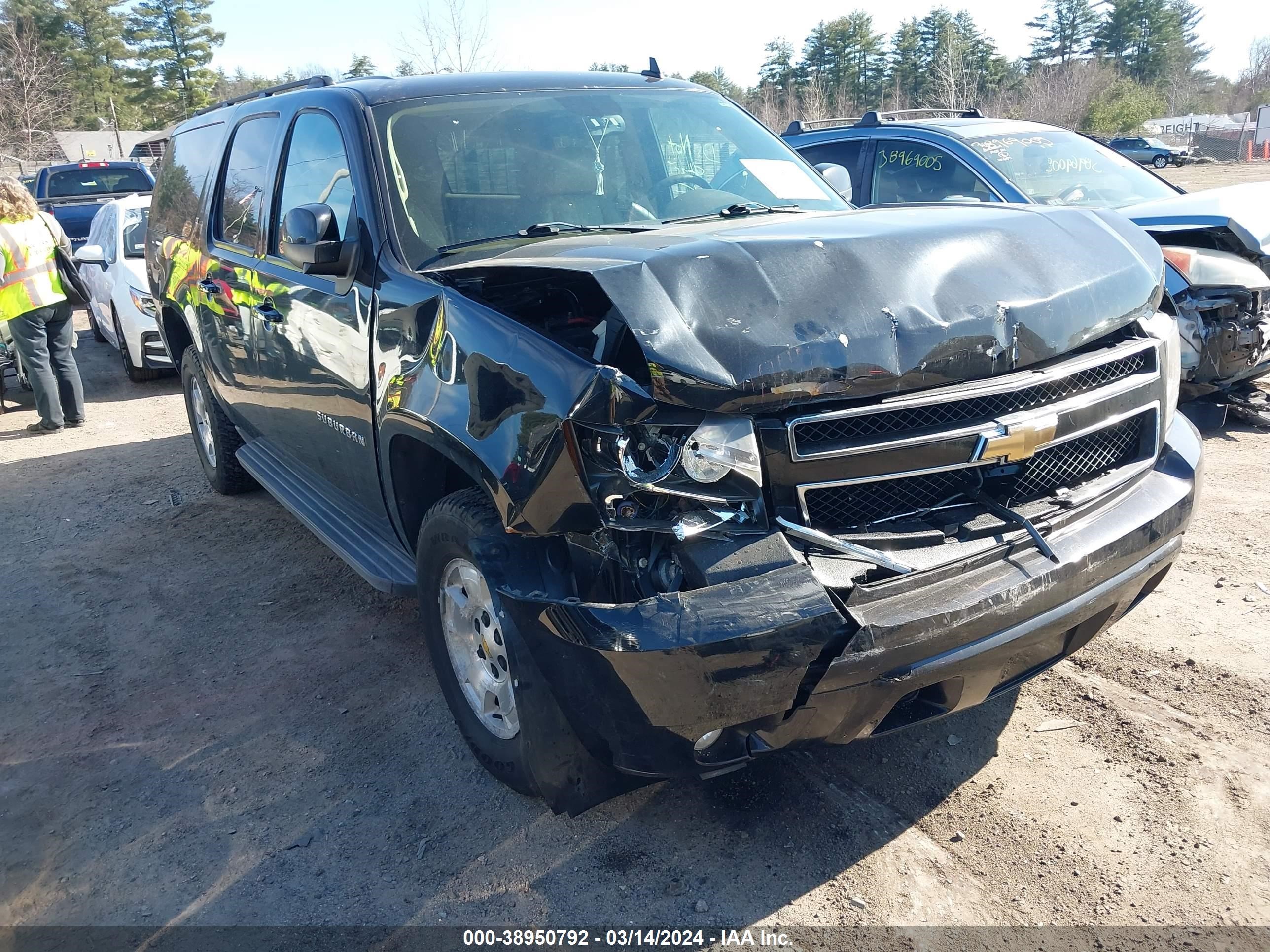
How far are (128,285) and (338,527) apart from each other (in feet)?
22.5

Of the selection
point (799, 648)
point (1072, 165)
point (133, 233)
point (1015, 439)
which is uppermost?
point (1072, 165)

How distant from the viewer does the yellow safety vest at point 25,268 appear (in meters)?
7.91

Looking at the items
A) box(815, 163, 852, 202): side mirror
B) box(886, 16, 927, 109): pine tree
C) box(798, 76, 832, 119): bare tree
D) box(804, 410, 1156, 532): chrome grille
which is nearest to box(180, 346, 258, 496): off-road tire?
box(815, 163, 852, 202): side mirror

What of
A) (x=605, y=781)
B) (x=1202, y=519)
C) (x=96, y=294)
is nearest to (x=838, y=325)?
(x=605, y=781)

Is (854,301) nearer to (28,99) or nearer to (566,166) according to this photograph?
(566,166)

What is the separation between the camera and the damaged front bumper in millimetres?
2156

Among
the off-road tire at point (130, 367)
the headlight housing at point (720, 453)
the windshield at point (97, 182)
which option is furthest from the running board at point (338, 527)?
the windshield at point (97, 182)

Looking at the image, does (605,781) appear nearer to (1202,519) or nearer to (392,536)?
(392,536)

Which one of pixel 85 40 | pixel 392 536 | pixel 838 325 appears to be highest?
pixel 85 40

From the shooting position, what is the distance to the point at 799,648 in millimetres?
2164

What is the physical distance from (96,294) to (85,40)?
187ft

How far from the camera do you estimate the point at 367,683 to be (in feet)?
12.7

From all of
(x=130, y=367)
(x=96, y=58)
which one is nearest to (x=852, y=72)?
(x=96, y=58)

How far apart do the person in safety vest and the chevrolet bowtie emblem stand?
8140 mm
